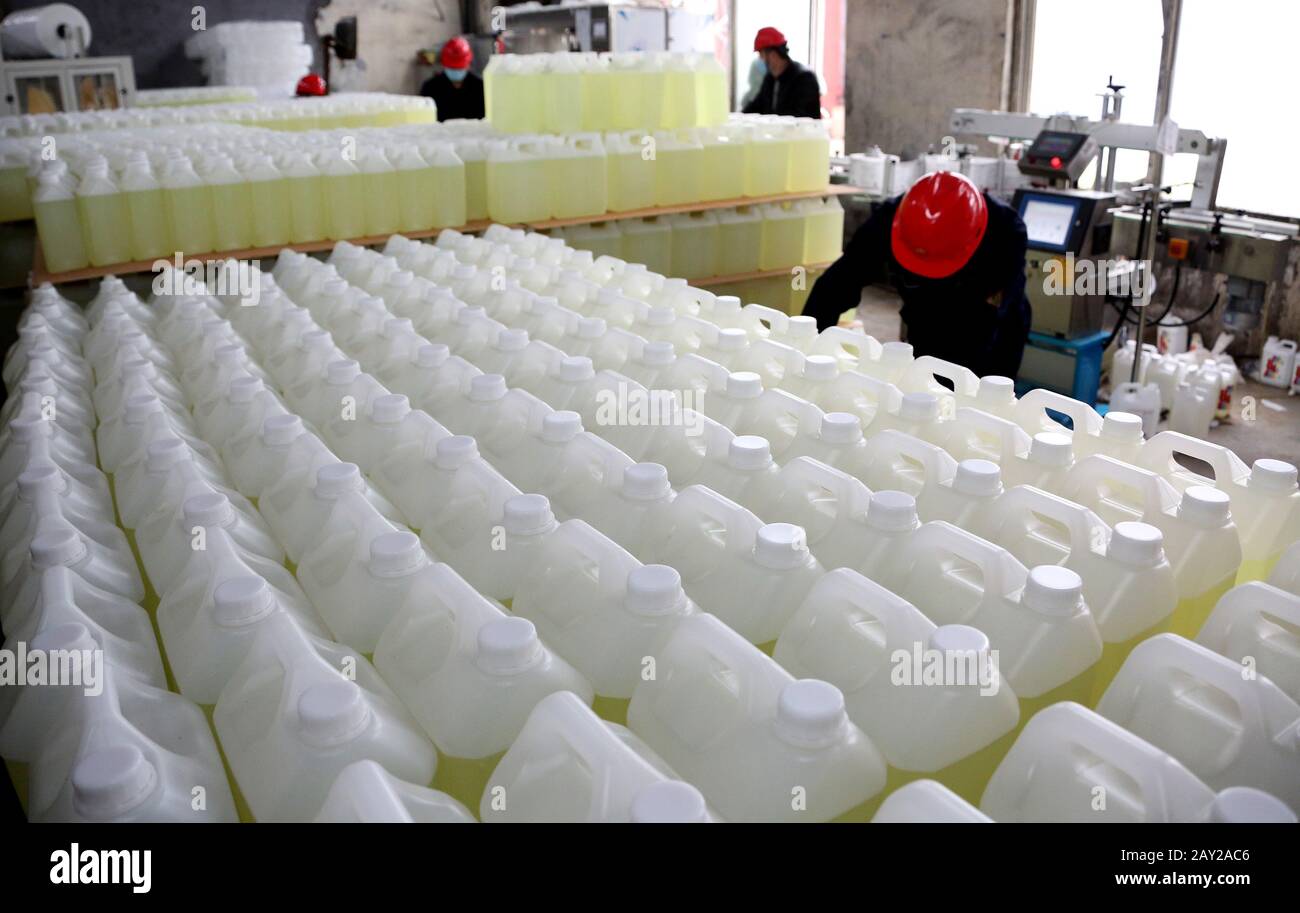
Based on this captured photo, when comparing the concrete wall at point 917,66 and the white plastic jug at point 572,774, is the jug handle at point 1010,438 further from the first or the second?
the concrete wall at point 917,66

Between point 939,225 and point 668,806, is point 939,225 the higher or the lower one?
the higher one

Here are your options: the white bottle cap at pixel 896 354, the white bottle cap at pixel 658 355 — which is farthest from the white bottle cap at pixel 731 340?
the white bottle cap at pixel 896 354

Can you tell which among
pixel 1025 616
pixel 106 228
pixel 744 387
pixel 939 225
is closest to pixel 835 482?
pixel 1025 616

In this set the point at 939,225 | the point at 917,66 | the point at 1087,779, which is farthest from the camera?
the point at 917,66

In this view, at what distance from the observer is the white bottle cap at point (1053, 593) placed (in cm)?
111

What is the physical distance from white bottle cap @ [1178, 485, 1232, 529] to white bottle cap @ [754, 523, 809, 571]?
520mm

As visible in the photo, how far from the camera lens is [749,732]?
99cm

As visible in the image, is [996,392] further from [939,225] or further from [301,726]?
[939,225]

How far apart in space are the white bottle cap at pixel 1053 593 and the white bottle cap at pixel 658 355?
1057 millimetres

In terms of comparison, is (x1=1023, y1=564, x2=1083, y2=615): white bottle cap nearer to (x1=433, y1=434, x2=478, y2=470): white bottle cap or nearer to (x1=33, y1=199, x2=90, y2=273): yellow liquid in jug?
(x1=433, y1=434, x2=478, y2=470): white bottle cap

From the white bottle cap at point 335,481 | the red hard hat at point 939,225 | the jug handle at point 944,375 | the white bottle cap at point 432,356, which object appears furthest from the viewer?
the red hard hat at point 939,225

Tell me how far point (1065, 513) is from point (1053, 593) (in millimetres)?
245

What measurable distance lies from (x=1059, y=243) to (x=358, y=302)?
3.55 m

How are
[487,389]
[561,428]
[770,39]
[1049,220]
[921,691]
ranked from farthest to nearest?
[770,39]
[1049,220]
[487,389]
[561,428]
[921,691]
